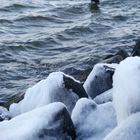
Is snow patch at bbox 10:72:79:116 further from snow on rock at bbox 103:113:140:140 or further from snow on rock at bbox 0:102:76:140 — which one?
snow on rock at bbox 103:113:140:140

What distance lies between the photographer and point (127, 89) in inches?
158

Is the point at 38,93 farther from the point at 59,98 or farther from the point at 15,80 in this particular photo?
the point at 15,80

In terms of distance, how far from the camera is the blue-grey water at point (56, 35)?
Answer: 30.9 feet

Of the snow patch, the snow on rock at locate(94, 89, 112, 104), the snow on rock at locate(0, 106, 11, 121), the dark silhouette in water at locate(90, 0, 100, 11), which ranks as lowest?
the dark silhouette in water at locate(90, 0, 100, 11)

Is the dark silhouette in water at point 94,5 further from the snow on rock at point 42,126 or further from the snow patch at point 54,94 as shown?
the snow on rock at point 42,126

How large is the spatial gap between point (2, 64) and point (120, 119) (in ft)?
19.4

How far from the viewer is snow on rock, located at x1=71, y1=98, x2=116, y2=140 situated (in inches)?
185

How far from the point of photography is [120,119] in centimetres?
413

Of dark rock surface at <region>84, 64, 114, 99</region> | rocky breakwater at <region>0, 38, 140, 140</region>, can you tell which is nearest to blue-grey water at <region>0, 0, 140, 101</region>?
dark rock surface at <region>84, 64, 114, 99</region>

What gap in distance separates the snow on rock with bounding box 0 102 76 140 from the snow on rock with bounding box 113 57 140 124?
2.01ft

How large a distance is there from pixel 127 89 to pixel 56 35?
8.12 metres

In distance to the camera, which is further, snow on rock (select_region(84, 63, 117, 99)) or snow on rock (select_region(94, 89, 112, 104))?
snow on rock (select_region(84, 63, 117, 99))

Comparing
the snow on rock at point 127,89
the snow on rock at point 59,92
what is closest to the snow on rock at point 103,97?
the snow on rock at point 59,92

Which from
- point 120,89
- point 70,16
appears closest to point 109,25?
point 70,16
